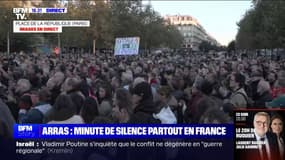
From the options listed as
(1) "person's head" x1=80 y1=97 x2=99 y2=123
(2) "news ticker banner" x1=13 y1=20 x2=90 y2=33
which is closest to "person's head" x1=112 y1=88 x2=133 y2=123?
(1) "person's head" x1=80 y1=97 x2=99 y2=123

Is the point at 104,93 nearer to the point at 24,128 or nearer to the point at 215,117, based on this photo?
the point at 215,117

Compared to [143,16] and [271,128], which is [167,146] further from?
[143,16]

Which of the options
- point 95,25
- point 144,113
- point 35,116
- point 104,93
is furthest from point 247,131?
point 95,25

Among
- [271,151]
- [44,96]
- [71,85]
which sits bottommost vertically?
[271,151]

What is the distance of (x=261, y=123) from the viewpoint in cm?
481

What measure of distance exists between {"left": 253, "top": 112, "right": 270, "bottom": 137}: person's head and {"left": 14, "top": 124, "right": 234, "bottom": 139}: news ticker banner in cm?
32

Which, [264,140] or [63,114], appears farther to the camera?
[63,114]

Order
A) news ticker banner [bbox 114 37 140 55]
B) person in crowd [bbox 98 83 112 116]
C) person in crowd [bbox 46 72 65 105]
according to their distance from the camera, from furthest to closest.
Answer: news ticker banner [bbox 114 37 140 55], person in crowd [bbox 46 72 65 105], person in crowd [bbox 98 83 112 116]

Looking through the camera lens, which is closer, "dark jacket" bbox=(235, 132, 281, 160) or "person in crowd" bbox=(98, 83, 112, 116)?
A: "dark jacket" bbox=(235, 132, 281, 160)

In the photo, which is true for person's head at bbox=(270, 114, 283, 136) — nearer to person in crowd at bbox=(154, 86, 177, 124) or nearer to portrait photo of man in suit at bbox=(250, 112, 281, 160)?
portrait photo of man in suit at bbox=(250, 112, 281, 160)

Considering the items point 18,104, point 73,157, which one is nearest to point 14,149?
point 73,157

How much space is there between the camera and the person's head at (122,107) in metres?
6.16

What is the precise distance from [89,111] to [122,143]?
157cm

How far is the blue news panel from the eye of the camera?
16.6 feet
